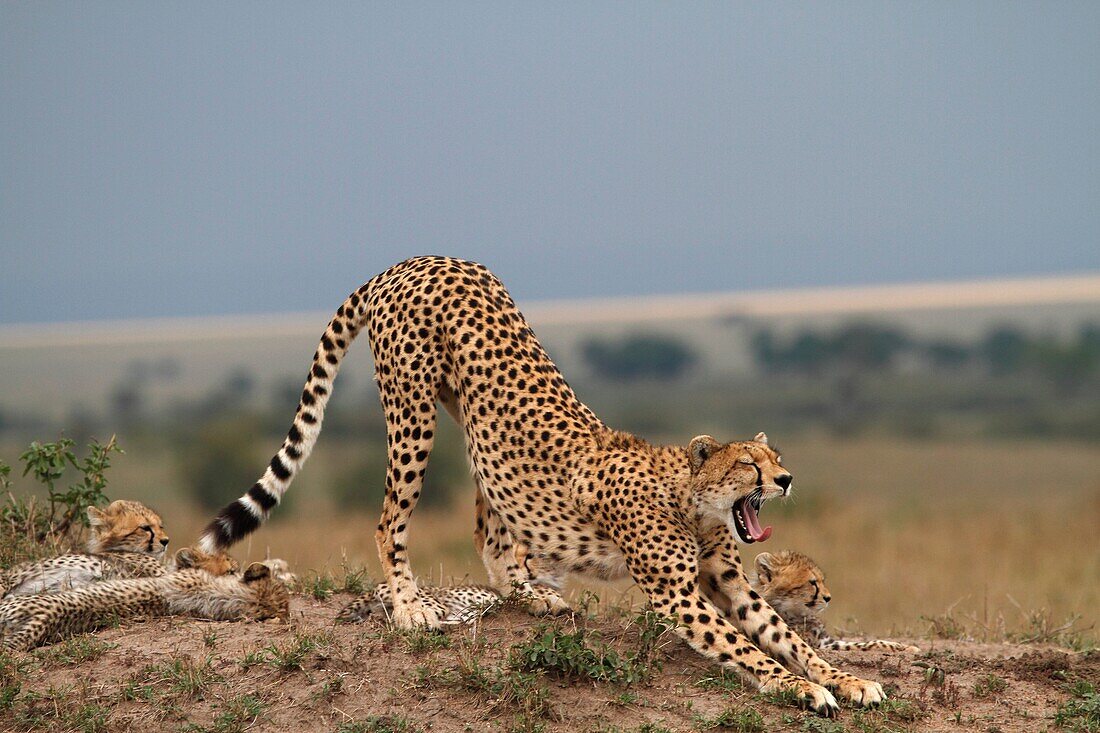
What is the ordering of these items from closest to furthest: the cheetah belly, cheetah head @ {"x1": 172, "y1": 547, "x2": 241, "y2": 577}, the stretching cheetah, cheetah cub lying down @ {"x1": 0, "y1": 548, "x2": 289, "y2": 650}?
the stretching cheetah
cheetah cub lying down @ {"x1": 0, "y1": 548, "x2": 289, "y2": 650}
the cheetah belly
cheetah head @ {"x1": 172, "y1": 547, "x2": 241, "y2": 577}

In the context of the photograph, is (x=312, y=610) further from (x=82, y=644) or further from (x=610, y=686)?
(x=610, y=686)

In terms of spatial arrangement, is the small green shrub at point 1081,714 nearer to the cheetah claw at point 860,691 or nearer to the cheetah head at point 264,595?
the cheetah claw at point 860,691

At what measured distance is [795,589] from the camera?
17.3 ft

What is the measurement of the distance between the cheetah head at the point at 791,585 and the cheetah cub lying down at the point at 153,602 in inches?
73.1

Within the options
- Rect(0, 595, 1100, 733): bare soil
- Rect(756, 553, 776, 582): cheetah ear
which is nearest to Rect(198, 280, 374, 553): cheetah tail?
Rect(0, 595, 1100, 733): bare soil

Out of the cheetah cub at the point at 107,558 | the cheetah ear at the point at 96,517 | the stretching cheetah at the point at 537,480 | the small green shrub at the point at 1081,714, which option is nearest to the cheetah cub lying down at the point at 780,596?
the stretching cheetah at the point at 537,480

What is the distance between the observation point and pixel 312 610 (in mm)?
5547

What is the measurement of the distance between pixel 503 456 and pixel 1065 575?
27.3 feet

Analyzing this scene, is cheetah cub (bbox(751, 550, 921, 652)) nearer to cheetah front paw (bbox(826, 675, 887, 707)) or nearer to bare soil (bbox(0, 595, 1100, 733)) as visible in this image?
bare soil (bbox(0, 595, 1100, 733))

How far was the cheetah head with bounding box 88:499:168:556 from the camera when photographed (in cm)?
588

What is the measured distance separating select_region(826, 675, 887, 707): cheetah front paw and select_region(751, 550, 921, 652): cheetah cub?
0.68 metres

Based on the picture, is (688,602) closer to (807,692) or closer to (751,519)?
(751,519)

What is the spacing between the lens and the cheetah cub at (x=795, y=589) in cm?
527

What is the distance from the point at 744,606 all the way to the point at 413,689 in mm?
1236
